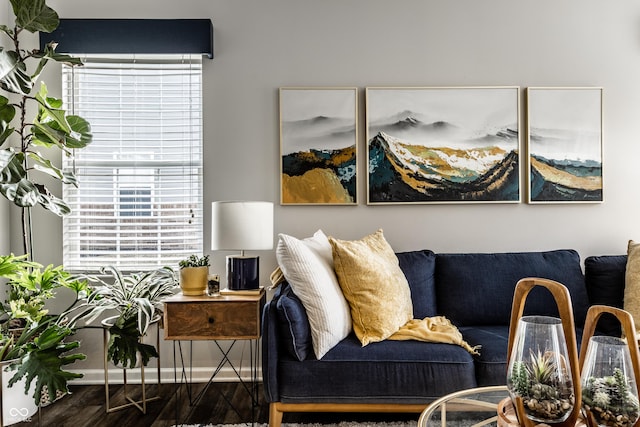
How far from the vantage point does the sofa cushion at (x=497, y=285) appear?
2459mm

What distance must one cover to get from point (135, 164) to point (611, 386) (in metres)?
2.72

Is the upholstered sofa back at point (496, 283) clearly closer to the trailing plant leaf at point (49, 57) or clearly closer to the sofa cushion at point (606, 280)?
the sofa cushion at point (606, 280)

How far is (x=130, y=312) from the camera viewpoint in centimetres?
234

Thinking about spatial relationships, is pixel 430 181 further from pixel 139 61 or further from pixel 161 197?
pixel 139 61

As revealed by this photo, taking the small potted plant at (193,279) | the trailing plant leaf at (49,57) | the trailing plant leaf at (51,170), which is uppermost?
the trailing plant leaf at (49,57)

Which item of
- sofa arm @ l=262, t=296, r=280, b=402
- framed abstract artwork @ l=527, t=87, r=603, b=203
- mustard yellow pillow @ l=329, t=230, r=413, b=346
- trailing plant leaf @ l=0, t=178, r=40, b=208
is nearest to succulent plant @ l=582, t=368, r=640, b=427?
mustard yellow pillow @ l=329, t=230, r=413, b=346

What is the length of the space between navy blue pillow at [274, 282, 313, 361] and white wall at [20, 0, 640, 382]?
92cm

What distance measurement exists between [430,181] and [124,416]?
2219mm

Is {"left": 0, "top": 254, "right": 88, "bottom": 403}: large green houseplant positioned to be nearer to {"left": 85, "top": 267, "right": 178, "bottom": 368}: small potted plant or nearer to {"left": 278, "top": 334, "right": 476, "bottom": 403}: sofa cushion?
{"left": 85, "top": 267, "right": 178, "bottom": 368}: small potted plant

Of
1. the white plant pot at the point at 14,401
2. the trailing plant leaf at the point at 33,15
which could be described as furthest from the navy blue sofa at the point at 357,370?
the trailing plant leaf at the point at 33,15

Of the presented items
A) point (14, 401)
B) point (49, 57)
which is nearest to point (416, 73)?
point (49, 57)

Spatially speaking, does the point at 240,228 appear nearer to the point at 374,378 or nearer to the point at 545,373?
the point at 374,378

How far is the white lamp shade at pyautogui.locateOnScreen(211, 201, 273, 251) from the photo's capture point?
2.32m

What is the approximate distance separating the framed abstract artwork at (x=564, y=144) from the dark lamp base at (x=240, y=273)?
182 centimetres
